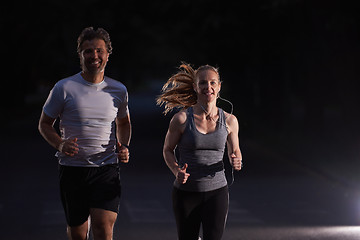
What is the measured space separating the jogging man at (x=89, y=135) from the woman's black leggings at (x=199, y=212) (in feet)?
1.74

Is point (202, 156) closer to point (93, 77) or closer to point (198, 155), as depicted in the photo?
point (198, 155)

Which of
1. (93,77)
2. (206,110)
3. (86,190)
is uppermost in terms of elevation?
(93,77)

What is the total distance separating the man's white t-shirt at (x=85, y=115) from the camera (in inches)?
217

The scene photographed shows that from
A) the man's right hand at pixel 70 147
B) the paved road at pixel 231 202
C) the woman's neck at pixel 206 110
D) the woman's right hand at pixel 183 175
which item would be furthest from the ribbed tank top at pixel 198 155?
the paved road at pixel 231 202

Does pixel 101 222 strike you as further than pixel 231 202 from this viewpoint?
No

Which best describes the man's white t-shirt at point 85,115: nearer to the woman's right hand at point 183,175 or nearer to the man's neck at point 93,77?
the man's neck at point 93,77

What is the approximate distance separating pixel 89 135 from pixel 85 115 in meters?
0.14

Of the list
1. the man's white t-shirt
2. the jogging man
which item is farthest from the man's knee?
the man's white t-shirt

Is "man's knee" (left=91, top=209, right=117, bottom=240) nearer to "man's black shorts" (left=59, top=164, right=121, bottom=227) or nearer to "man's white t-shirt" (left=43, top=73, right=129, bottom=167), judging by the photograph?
"man's black shorts" (left=59, top=164, right=121, bottom=227)

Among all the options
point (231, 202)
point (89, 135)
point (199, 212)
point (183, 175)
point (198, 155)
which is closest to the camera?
point (183, 175)

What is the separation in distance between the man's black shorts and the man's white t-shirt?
0.06 metres

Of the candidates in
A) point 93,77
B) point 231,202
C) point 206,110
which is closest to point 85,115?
point 93,77

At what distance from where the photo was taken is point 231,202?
36.0ft

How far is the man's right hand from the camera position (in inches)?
210
